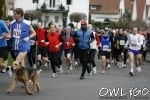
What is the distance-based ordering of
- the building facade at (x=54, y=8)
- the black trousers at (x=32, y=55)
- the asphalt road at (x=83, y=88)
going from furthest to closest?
the building facade at (x=54, y=8)
the black trousers at (x=32, y=55)
the asphalt road at (x=83, y=88)

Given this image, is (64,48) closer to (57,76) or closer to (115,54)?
(57,76)

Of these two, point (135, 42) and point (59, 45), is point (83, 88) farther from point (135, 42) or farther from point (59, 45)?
point (135, 42)

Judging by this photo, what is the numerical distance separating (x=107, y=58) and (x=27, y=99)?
9562 millimetres

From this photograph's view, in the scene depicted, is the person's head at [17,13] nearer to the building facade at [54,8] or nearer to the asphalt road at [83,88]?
the asphalt road at [83,88]

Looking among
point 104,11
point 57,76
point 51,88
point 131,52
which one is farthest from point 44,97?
point 104,11

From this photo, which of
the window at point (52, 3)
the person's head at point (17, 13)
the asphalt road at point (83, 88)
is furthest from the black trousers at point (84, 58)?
the window at point (52, 3)

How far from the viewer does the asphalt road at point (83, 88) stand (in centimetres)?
1385

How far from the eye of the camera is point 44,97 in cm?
1376

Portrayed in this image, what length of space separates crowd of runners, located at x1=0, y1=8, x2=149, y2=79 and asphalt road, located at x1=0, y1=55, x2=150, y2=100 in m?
0.62

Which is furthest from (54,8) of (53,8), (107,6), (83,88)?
(83,88)

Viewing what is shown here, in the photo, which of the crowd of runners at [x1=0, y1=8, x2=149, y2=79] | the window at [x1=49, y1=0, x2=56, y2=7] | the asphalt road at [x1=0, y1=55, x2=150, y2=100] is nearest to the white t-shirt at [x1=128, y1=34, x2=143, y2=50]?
the crowd of runners at [x1=0, y1=8, x2=149, y2=79]

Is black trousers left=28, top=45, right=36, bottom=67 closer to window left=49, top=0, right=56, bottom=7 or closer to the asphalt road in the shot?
the asphalt road

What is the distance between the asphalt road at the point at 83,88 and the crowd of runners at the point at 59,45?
62 centimetres

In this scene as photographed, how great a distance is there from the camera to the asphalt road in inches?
545
